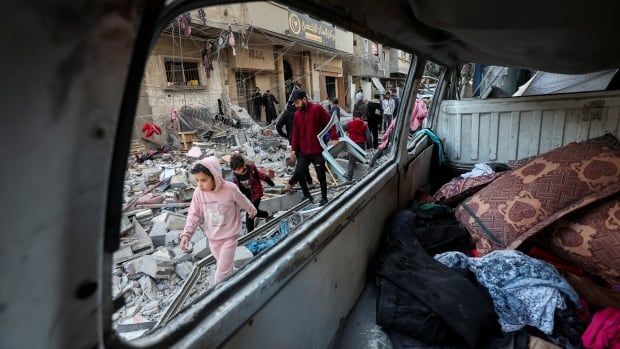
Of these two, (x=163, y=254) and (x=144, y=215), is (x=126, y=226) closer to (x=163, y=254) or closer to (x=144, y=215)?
(x=144, y=215)

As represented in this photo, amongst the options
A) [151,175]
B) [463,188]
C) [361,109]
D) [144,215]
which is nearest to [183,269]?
[144,215]

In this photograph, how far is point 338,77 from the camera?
21.0 metres

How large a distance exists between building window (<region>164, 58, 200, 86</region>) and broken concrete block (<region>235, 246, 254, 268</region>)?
10.1 m

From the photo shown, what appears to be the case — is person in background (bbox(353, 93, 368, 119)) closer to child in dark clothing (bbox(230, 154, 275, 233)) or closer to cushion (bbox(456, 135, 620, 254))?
child in dark clothing (bbox(230, 154, 275, 233))

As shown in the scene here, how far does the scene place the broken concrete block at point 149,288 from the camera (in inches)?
134

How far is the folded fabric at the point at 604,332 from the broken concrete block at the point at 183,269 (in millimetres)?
3478

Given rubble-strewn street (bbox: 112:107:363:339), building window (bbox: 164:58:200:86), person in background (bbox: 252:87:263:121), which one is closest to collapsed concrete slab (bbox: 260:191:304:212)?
rubble-strewn street (bbox: 112:107:363:339)

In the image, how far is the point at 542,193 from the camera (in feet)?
8.28

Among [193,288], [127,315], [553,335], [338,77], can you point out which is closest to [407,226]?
[553,335]

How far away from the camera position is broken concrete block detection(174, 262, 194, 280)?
3646mm

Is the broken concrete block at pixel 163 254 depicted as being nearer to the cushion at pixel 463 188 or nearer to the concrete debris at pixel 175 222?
the concrete debris at pixel 175 222

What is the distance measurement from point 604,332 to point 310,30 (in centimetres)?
1666

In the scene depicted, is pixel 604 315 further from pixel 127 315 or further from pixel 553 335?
pixel 127 315

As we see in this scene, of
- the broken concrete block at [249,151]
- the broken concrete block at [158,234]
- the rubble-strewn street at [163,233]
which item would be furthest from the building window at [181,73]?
the broken concrete block at [158,234]
